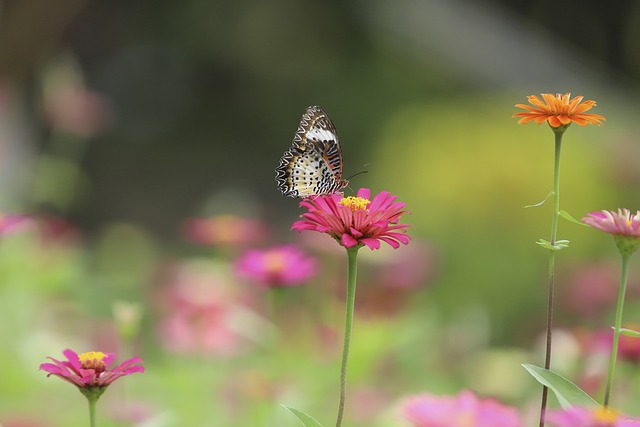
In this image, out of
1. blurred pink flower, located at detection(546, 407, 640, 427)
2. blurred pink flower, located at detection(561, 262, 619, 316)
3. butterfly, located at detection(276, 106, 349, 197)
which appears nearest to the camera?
blurred pink flower, located at detection(546, 407, 640, 427)

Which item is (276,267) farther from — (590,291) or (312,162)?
(590,291)

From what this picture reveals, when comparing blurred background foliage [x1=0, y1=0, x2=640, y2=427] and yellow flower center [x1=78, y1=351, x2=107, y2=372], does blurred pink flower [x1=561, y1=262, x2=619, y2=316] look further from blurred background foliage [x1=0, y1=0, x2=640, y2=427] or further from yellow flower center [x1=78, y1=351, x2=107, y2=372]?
yellow flower center [x1=78, y1=351, x2=107, y2=372]

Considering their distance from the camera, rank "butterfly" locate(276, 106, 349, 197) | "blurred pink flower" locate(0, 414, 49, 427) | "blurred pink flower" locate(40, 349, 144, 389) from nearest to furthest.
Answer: "blurred pink flower" locate(40, 349, 144, 389) < "butterfly" locate(276, 106, 349, 197) < "blurred pink flower" locate(0, 414, 49, 427)

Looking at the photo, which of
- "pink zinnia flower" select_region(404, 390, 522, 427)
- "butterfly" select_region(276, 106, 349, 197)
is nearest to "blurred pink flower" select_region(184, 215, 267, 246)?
"butterfly" select_region(276, 106, 349, 197)

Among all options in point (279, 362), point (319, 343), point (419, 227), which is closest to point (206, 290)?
point (319, 343)

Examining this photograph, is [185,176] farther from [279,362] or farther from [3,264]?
[279,362]
